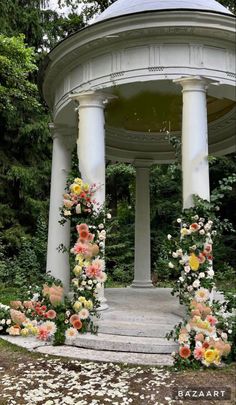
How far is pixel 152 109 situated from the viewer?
406 inches

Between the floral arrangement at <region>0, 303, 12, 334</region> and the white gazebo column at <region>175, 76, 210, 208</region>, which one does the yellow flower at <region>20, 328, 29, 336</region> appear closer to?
the floral arrangement at <region>0, 303, 12, 334</region>

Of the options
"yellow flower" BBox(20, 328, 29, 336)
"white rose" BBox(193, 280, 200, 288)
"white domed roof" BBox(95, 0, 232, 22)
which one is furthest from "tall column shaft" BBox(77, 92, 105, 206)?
"yellow flower" BBox(20, 328, 29, 336)

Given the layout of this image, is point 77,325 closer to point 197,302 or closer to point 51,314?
point 51,314

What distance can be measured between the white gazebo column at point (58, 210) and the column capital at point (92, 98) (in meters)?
1.83

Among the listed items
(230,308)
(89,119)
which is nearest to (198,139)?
(89,119)

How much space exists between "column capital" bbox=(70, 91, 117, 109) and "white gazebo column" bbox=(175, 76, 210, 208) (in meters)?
1.36

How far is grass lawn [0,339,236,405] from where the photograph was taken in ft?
13.1

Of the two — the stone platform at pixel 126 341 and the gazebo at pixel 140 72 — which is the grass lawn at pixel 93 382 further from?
the gazebo at pixel 140 72

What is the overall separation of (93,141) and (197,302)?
10.8 ft

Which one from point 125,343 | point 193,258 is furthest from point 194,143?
point 125,343

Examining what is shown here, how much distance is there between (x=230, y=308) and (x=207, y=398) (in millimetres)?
1973

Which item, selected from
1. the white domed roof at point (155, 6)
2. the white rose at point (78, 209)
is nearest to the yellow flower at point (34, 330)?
the white rose at point (78, 209)

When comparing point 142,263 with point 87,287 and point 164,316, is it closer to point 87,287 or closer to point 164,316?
point 164,316

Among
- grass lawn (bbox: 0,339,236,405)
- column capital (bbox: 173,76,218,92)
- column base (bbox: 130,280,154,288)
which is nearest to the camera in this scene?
grass lawn (bbox: 0,339,236,405)
